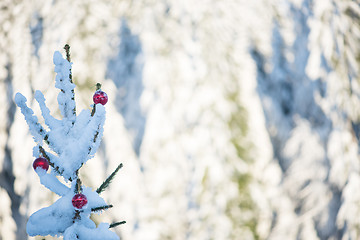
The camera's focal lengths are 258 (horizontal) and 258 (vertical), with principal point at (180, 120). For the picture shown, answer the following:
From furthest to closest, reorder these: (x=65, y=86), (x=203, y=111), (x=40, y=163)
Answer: (x=203, y=111), (x=65, y=86), (x=40, y=163)

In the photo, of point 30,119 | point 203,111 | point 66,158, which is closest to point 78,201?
point 66,158

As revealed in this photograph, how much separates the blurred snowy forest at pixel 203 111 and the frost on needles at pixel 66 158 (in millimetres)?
1840

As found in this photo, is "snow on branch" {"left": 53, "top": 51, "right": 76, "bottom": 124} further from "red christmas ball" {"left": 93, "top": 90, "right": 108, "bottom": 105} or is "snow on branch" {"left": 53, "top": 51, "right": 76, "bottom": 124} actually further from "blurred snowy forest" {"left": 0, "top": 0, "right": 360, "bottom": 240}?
"blurred snowy forest" {"left": 0, "top": 0, "right": 360, "bottom": 240}

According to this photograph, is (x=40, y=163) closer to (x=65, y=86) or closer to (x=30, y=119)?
(x=30, y=119)

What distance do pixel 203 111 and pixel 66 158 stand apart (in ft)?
7.20

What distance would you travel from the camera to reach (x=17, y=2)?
3.04 meters

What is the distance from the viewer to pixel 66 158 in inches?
38.0

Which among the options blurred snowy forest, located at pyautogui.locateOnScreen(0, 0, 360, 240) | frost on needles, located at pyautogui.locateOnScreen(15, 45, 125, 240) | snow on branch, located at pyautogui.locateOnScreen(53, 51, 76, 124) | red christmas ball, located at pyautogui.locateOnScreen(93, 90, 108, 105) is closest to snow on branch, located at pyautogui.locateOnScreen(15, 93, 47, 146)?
frost on needles, located at pyautogui.locateOnScreen(15, 45, 125, 240)

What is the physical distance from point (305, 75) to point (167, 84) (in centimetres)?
175

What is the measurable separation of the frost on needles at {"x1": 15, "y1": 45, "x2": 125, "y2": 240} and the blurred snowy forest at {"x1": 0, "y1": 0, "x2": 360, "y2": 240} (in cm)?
184

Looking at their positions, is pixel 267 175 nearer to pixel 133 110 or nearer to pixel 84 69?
pixel 133 110

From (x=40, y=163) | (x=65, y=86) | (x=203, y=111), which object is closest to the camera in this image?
(x=40, y=163)

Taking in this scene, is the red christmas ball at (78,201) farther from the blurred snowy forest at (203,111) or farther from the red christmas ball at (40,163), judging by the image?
the blurred snowy forest at (203,111)

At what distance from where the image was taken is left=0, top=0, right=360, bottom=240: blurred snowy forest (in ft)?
9.20
